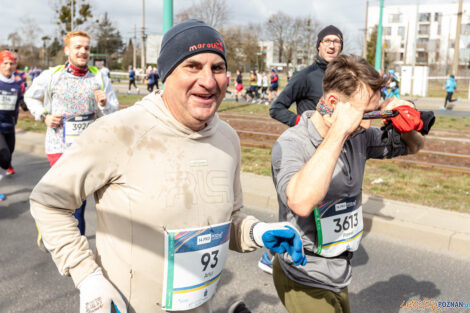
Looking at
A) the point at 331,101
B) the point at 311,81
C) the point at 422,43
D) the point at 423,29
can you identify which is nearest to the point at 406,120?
the point at 331,101

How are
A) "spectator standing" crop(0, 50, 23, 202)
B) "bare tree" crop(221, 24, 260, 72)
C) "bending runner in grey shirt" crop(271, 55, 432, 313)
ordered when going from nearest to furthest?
"bending runner in grey shirt" crop(271, 55, 432, 313) → "spectator standing" crop(0, 50, 23, 202) → "bare tree" crop(221, 24, 260, 72)

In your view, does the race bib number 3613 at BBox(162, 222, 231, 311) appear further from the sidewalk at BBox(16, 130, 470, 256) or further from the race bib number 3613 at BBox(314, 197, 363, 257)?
the sidewalk at BBox(16, 130, 470, 256)

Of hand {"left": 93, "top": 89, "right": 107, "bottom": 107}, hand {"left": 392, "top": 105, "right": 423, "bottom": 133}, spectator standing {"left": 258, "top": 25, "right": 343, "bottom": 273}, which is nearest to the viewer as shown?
hand {"left": 392, "top": 105, "right": 423, "bottom": 133}

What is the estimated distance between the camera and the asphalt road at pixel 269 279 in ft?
12.7

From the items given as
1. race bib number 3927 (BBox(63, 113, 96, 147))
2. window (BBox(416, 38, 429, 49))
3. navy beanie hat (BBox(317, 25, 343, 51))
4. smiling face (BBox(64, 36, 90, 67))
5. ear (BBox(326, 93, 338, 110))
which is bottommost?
race bib number 3927 (BBox(63, 113, 96, 147))

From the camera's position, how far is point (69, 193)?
1.69 m

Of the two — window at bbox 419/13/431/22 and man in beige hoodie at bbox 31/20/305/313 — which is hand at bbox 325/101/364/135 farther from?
window at bbox 419/13/431/22

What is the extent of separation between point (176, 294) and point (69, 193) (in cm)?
58

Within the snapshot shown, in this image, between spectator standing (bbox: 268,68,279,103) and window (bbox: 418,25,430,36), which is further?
window (bbox: 418,25,430,36)

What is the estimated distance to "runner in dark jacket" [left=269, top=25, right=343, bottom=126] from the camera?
4.48 m

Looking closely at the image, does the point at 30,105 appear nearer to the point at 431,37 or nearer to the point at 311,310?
the point at 311,310

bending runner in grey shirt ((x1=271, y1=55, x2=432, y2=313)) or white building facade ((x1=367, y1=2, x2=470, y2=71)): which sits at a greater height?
white building facade ((x1=367, y1=2, x2=470, y2=71))

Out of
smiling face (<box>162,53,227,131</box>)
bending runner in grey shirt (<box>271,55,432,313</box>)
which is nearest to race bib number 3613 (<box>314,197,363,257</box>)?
bending runner in grey shirt (<box>271,55,432,313</box>)

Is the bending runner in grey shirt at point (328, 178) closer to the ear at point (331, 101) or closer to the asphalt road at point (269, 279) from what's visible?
the ear at point (331, 101)
